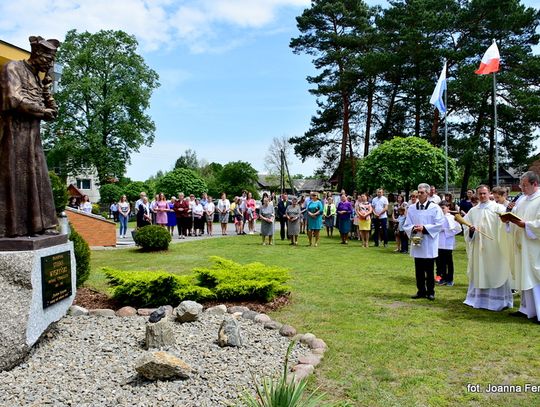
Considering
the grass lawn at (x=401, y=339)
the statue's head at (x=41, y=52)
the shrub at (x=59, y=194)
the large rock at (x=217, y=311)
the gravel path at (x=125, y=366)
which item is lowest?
the grass lawn at (x=401, y=339)

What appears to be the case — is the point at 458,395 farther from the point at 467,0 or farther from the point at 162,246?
the point at 467,0

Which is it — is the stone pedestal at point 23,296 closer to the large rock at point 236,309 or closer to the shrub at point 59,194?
the large rock at point 236,309

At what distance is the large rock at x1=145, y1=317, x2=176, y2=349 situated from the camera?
5.27 meters

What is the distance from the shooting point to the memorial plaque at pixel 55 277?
16.9 feet

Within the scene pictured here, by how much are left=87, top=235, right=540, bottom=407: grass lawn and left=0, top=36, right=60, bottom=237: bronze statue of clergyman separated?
3.48 meters

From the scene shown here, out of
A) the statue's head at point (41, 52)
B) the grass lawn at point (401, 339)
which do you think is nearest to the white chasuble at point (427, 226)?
the grass lawn at point (401, 339)

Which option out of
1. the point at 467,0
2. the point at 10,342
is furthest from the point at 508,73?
the point at 10,342

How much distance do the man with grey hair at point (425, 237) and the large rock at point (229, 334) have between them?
4075 mm

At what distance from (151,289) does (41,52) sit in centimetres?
348

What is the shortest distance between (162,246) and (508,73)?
23026mm

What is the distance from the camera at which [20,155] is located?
5344 millimetres

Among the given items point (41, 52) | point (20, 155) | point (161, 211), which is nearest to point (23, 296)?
point (20, 155)

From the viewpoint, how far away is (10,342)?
466cm

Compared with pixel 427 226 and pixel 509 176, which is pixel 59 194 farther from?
pixel 509 176
